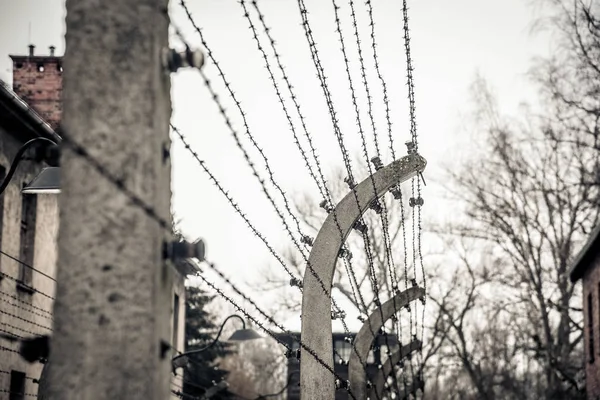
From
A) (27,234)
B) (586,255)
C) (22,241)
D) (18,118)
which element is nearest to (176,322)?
(27,234)

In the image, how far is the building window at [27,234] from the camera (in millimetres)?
15602

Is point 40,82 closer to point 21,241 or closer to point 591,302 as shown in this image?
point 21,241

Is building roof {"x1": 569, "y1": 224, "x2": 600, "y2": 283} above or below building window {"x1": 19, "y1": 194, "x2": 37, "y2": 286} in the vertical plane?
above

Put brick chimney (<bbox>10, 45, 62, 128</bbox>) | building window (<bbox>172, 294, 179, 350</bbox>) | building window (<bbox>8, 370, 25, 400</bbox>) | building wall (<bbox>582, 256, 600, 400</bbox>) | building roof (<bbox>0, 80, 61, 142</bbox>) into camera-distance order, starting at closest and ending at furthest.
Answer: building roof (<bbox>0, 80, 61, 142</bbox>) → building window (<bbox>8, 370, 25, 400</bbox>) → brick chimney (<bbox>10, 45, 62, 128</bbox>) → building wall (<bbox>582, 256, 600, 400</bbox>) → building window (<bbox>172, 294, 179, 350</bbox>)

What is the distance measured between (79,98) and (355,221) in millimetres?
5043

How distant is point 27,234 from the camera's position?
15945 mm

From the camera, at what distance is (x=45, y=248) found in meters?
16.5

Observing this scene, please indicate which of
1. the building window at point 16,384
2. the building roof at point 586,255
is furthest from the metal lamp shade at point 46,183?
the building roof at point 586,255

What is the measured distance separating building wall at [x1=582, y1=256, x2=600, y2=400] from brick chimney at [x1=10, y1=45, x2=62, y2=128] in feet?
42.4

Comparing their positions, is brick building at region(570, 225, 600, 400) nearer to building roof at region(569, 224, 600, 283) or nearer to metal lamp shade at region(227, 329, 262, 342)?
building roof at region(569, 224, 600, 283)

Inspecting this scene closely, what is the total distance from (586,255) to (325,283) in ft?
53.6

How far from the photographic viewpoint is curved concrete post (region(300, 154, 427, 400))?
7453 millimetres

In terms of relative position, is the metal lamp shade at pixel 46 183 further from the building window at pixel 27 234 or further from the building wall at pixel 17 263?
the building window at pixel 27 234

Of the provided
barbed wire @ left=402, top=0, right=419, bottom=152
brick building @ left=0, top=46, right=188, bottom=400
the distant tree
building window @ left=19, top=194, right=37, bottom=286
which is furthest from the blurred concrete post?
the distant tree
